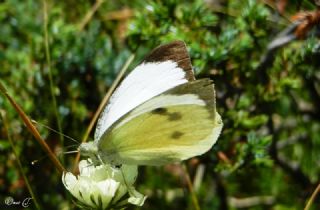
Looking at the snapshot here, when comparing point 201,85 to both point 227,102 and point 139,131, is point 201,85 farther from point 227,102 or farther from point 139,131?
point 227,102

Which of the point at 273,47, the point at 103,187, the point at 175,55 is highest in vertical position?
the point at 175,55

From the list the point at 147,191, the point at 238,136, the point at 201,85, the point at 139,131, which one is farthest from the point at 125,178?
the point at 147,191

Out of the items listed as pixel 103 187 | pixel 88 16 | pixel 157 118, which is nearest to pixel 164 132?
pixel 157 118

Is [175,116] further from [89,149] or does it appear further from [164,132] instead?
[89,149]

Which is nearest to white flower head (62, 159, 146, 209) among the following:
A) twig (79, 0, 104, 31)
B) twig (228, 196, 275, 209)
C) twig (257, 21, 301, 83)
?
twig (257, 21, 301, 83)

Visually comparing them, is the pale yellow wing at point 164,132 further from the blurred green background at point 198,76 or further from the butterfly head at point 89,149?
the blurred green background at point 198,76

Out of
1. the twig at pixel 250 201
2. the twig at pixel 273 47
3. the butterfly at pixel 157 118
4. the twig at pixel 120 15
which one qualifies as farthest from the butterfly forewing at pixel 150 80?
the twig at pixel 120 15
